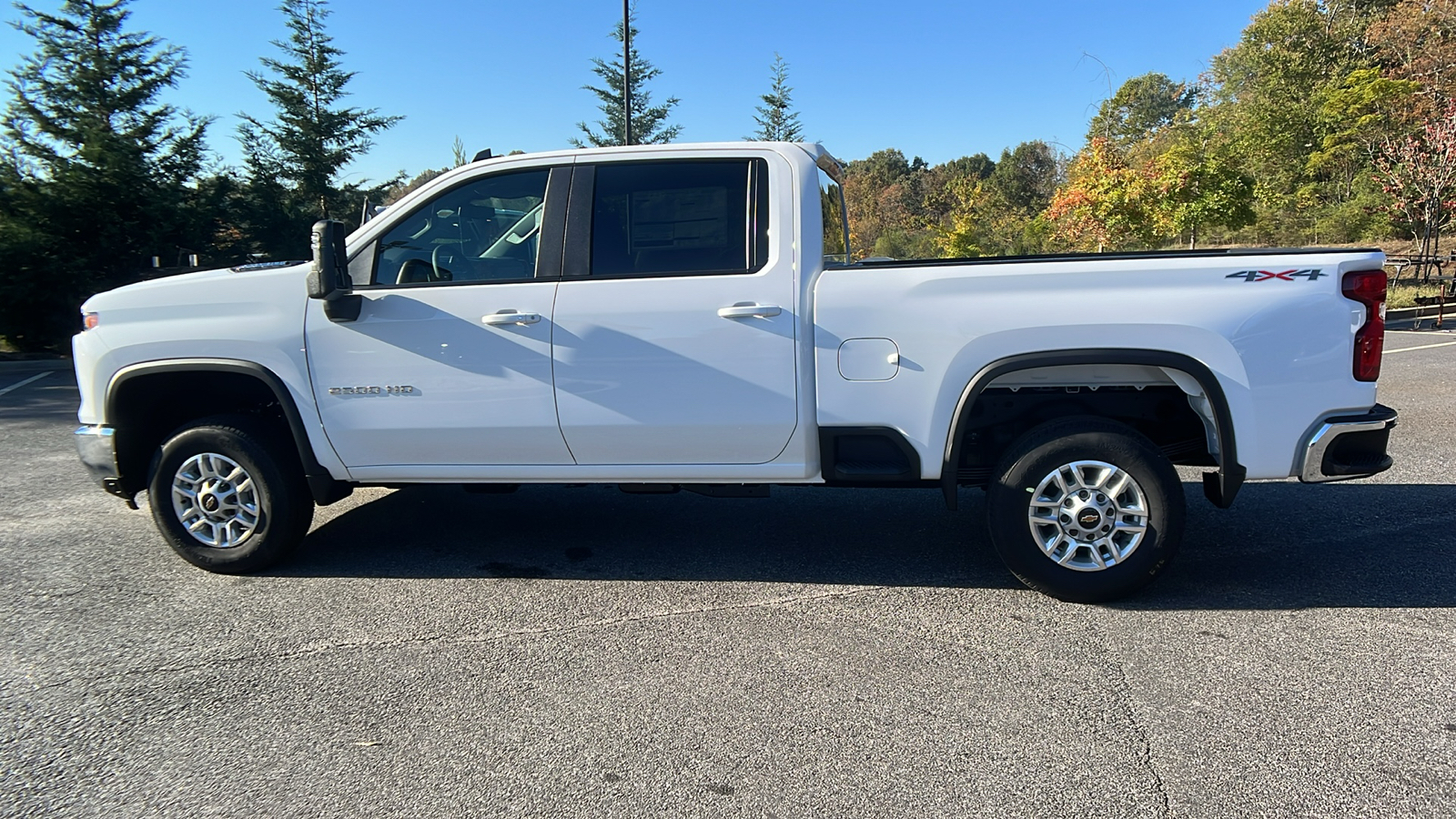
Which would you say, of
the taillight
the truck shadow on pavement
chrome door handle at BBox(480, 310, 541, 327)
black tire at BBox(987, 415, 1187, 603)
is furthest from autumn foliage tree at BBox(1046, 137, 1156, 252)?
chrome door handle at BBox(480, 310, 541, 327)

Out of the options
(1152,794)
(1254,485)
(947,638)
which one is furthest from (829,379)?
(1254,485)

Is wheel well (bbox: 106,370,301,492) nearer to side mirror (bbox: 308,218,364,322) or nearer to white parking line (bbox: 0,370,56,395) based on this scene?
side mirror (bbox: 308,218,364,322)

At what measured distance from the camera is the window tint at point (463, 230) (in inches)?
169

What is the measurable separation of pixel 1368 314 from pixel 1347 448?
0.57m

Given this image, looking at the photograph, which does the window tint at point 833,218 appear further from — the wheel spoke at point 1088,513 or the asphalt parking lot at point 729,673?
the asphalt parking lot at point 729,673

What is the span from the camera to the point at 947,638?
3.65 meters

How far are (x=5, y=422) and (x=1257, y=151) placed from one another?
41256 millimetres

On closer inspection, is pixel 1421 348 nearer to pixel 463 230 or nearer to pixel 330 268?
pixel 463 230

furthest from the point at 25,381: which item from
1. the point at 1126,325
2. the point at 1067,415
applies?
the point at 1126,325

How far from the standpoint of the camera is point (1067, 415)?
13.7 feet

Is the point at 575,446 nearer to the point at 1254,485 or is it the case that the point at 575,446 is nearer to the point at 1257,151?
the point at 1254,485

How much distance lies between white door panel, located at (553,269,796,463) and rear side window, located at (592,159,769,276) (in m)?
0.12

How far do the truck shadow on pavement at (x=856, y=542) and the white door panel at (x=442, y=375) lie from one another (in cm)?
72

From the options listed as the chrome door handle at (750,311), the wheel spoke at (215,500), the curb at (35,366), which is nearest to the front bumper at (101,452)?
the wheel spoke at (215,500)
